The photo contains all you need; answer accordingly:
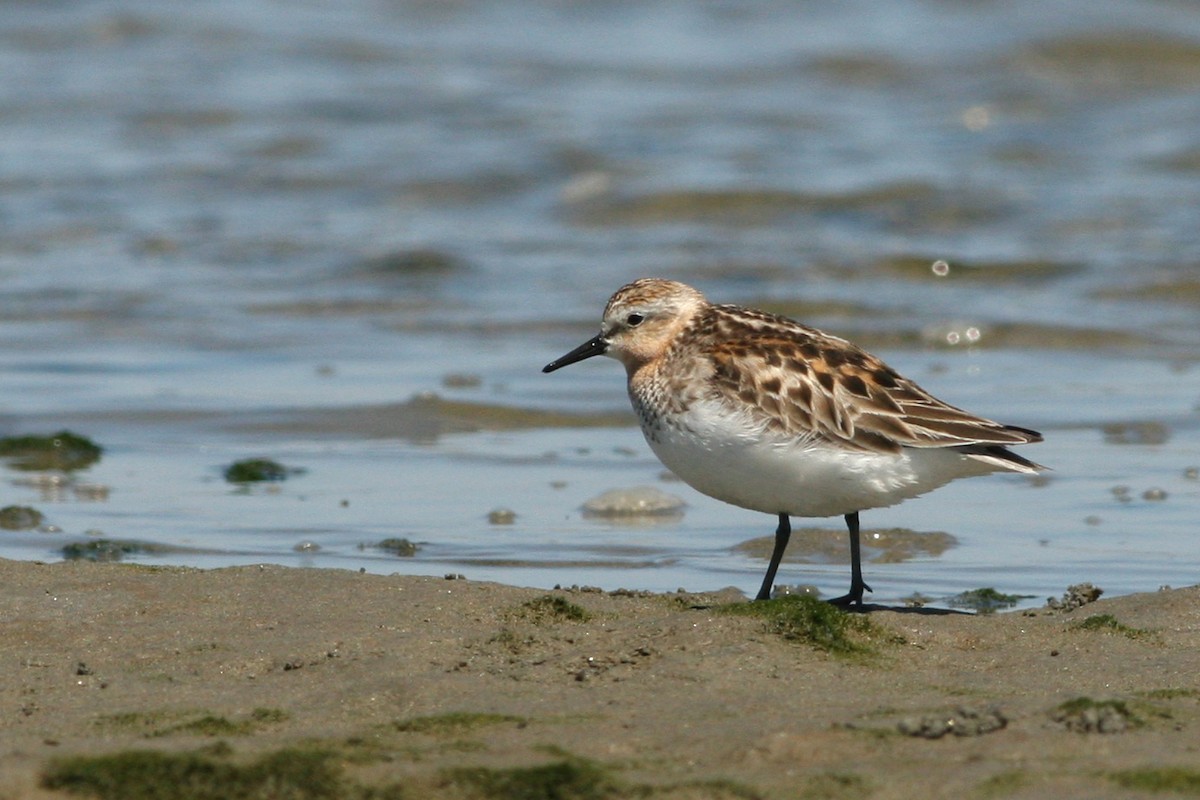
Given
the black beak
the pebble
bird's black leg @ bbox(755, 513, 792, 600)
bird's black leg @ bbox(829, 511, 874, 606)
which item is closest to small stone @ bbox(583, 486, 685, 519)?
the black beak

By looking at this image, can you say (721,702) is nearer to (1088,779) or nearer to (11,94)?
(1088,779)

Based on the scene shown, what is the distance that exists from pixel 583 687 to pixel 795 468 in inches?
56.7

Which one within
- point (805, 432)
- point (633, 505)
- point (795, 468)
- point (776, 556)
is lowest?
point (776, 556)

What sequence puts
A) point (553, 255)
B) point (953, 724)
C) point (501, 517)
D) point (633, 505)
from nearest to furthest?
point (953, 724), point (501, 517), point (633, 505), point (553, 255)

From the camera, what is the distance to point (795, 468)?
5.36m

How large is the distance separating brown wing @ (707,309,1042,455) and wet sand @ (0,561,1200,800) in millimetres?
568

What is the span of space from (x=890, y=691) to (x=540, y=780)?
112 cm

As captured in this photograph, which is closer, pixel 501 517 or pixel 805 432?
pixel 805 432

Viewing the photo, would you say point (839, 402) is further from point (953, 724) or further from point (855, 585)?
point (953, 724)

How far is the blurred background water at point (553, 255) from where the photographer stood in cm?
704

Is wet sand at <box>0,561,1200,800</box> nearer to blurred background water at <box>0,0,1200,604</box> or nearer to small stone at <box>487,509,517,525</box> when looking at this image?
blurred background water at <box>0,0,1200,604</box>

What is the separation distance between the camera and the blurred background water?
704 centimetres

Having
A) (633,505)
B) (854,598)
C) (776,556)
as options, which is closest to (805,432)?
(776,556)

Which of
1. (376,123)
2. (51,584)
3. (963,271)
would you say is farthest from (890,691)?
(376,123)
